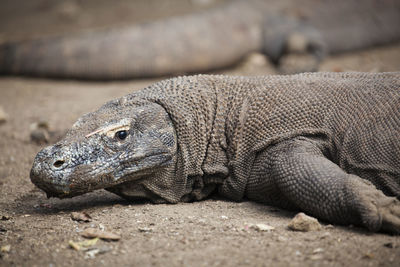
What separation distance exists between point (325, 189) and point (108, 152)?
4.56ft

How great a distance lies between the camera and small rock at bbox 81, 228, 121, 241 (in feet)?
9.70

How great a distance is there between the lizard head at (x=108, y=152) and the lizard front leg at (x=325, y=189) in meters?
0.79

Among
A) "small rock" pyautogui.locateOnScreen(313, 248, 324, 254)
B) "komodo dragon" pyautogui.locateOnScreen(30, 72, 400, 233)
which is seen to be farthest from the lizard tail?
"small rock" pyautogui.locateOnScreen(313, 248, 324, 254)

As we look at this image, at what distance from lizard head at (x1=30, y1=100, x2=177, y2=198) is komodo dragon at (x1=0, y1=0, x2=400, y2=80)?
4.29m

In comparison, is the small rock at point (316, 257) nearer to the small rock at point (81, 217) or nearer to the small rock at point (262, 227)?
the small rock at point (262, 227)

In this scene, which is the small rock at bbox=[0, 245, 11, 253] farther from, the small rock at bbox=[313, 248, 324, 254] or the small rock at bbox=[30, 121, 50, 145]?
the small rock at bbox=[30, 121, 50, 145]

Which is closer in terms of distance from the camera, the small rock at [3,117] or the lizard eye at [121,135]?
the lizard eye at [121,135]

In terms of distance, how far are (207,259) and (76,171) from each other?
1115mm

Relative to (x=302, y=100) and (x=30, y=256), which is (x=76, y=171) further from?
(x=302, y=100)

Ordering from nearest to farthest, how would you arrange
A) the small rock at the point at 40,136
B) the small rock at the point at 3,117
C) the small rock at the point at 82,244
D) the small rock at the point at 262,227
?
the small rock at the point at 82,244
the small rock at the point at 262,227
the small rock at the point at 40,136
the small rock at the point at 3,117

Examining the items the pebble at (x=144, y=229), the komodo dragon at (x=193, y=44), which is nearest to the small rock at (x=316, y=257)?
the pebble at (x=144, y=229)

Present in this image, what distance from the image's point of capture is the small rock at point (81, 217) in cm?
334

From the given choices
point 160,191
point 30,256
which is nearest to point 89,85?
point 160,191

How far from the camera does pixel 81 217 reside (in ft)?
11.0
